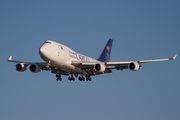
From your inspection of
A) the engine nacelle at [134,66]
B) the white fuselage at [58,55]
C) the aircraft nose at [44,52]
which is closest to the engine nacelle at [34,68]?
the white fuselage at [58,55]

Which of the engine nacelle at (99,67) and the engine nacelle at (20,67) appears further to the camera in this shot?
the engine nacelle at (20,67)

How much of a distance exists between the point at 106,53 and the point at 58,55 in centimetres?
2166

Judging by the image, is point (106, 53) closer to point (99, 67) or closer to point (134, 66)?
point (99, 67)

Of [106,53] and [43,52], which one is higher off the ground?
[106,53]

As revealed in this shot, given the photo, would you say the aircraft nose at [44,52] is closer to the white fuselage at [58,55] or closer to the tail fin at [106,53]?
the white fuselage at [58,55]

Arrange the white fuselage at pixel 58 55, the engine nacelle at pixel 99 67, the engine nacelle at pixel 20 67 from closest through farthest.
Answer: the white fuselage at pixel 58 55 < the engine nacelle at pixel 99 67 < the engine nacelle at pixel 20 67

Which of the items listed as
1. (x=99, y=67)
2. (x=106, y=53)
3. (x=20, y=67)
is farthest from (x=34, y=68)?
(x=106, y=53)

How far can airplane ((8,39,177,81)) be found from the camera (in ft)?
149

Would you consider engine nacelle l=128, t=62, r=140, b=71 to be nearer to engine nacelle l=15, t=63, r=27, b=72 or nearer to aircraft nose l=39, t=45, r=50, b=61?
aircraft nose l=39, t=45, r=50, b=61

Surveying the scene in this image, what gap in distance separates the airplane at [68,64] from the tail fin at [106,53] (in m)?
7.13

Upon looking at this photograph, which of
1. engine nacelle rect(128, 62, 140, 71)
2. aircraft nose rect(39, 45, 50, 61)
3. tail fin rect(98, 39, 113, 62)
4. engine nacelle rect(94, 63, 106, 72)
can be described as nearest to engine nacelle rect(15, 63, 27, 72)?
aircraft nose rect(39, 45, 50, 61)

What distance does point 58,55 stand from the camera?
4616 cm

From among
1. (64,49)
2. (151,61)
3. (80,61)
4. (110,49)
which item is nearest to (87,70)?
(80,61)

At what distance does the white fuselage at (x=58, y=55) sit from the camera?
147 ft
